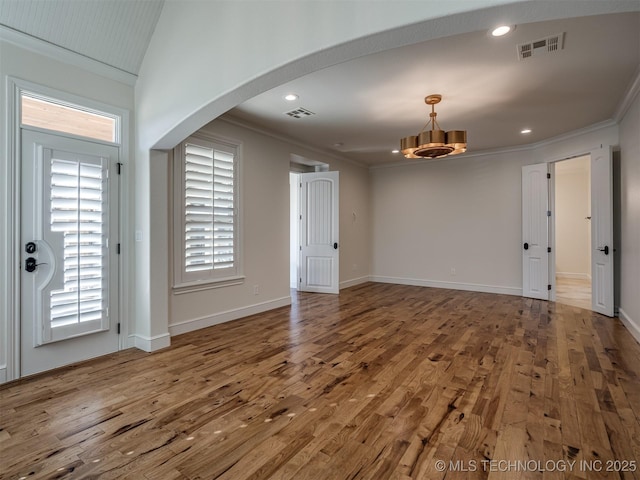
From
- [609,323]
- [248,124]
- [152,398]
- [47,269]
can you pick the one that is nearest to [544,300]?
[609,323]

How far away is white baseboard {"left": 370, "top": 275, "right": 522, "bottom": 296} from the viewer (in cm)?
656

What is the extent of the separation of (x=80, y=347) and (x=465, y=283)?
6.73 meters

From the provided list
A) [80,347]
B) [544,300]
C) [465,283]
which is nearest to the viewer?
[80,347]

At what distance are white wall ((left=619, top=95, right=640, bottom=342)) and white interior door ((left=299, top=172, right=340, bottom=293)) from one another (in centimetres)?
427

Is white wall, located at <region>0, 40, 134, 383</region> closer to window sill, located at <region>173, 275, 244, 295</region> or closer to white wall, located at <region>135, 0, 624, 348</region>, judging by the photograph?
white wall, located at <region>135, 0, 624, 348</region>

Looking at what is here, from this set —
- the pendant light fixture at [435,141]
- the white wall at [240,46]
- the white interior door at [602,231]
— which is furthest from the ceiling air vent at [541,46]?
the white interior door at [602,231]

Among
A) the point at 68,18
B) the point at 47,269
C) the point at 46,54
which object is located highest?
the point at 68,18

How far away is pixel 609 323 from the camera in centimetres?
450

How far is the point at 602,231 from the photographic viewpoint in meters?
4.86

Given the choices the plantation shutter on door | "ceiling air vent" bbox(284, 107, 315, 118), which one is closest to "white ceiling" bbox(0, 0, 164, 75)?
the plantation shutter on door

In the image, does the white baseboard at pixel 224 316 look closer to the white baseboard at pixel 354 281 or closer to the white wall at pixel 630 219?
the white baseboard at pixel 354 281

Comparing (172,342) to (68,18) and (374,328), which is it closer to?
(374,328)

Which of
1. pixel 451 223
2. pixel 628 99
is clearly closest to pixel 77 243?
pixel 628 99

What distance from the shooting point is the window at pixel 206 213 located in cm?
410
